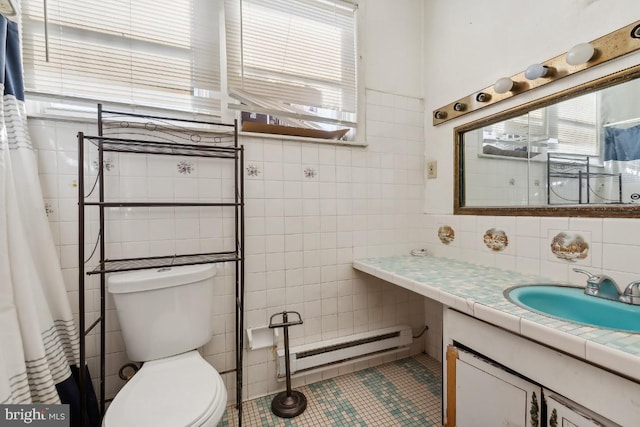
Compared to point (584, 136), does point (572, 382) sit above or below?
below

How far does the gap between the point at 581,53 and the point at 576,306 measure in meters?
1.01

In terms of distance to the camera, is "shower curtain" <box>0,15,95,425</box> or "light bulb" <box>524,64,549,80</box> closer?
"shower curtain" <box>0,15,95,425</box>

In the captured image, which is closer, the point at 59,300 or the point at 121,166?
the point at 59,300

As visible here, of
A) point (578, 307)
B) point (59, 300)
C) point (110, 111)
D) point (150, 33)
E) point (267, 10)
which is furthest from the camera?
A: point (267, 10)

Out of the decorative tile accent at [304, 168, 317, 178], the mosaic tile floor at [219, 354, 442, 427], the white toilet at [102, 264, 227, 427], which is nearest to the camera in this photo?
the white toilet at [102, 264, 227, 427]

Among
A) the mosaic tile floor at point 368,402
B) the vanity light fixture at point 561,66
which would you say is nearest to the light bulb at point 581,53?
the vanity light fixture at point 561,66

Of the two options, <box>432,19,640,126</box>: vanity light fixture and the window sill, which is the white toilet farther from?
<box>432,19,640,126</box>: vanity light fixture

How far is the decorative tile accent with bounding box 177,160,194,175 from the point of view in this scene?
1490 millimetres

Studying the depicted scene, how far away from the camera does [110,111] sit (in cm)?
135

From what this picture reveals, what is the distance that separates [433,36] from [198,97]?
5.38 ft

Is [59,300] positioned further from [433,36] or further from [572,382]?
[433,36]

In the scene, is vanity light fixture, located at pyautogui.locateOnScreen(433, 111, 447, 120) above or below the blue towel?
above

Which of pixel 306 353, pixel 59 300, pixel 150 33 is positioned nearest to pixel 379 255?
pixel 306 353
